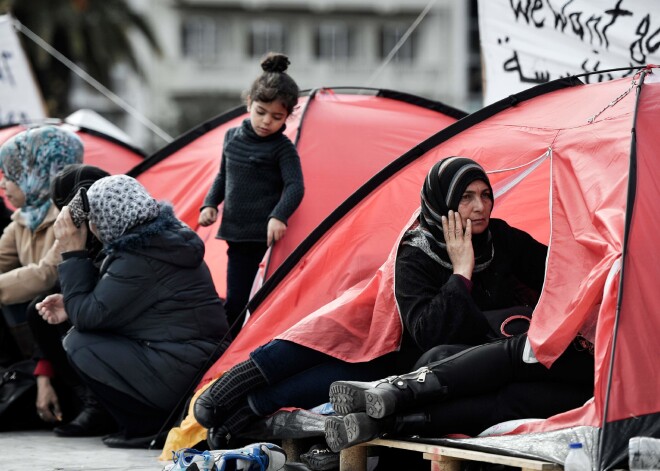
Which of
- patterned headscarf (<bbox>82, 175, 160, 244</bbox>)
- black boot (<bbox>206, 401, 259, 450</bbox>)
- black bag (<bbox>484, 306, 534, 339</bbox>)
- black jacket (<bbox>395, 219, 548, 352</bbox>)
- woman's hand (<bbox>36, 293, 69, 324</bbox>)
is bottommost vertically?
black boot (<bbox>206, 401, 259, 450</bbox>)

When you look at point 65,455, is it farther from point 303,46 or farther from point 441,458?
point 303,46

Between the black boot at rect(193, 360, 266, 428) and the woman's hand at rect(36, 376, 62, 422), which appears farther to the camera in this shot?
the woman's hand at rect(36, 376, 62, 422)

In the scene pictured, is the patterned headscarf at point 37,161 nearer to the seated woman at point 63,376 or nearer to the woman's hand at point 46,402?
the seated woman at point 63,376

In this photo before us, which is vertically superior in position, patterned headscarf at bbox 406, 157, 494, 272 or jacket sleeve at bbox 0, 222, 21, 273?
patterned headscarf at bbox 406, 157, 494, 272

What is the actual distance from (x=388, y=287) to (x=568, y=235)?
30.8 inches

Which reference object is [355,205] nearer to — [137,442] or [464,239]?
[464,239]

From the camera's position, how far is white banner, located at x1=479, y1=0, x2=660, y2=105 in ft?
22.2

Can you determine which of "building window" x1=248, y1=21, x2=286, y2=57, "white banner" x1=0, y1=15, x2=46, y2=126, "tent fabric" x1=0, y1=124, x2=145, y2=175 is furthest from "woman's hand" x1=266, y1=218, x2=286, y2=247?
"building window" x1=248, y1=21, x2=286, y2=57

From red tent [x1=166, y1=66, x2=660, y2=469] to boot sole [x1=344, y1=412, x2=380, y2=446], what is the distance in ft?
0.99

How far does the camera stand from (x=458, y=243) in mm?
4703

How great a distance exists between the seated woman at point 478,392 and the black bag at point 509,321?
0.29 m

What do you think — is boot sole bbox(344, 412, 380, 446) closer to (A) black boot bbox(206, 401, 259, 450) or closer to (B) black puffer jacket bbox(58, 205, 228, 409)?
(A) black boot bbox(206, 401, 259, 450)

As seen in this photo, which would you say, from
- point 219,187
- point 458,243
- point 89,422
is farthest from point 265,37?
→ point 458,243

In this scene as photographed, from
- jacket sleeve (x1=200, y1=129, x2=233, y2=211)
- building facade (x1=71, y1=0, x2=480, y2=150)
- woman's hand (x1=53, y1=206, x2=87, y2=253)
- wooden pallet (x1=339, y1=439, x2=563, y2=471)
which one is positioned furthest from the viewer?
building facade (x1=71, y1=0, x2=480, y2=150)
